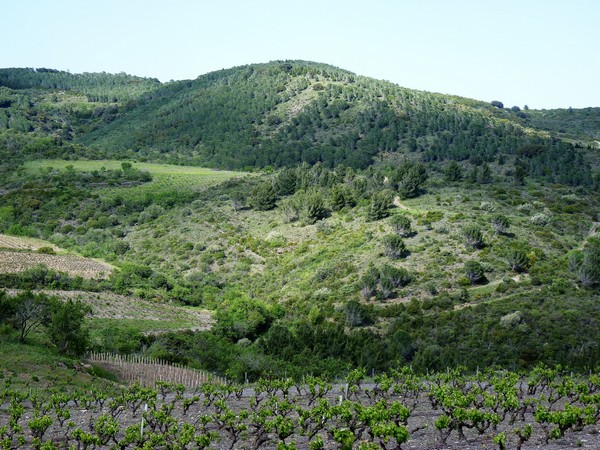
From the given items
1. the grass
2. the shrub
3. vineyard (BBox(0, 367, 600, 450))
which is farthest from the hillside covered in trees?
vineyard (BBox(0, 367, 600, 450))

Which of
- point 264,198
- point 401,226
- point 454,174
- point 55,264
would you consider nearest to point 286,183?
point 264,198

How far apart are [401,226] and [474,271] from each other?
47.1ft

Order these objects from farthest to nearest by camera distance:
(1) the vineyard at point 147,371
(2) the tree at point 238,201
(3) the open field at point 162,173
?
(3) the open field at point 162,173 < (2) the tree at point 238,201 < (1) the vineyard at point 147,371

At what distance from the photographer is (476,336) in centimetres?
5656

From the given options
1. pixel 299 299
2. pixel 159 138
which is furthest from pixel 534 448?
pixel 159 138

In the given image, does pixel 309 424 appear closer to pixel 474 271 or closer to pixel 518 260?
pixel 474 271

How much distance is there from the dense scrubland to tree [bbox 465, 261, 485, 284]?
18 cm

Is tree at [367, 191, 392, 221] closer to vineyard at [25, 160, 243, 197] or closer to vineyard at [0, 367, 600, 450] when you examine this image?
vineyard at [25, 160, 243, 197]

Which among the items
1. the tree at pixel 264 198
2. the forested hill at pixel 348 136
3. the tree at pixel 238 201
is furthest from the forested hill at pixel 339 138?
the tree at pixel 238 201

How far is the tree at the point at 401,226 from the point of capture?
8275 cm

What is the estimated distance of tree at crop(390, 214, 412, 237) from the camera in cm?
8275

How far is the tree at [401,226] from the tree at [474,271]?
42.9 feet

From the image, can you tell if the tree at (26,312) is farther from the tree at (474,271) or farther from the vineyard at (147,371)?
the tree at (474,271)

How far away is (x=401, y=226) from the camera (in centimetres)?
8288
